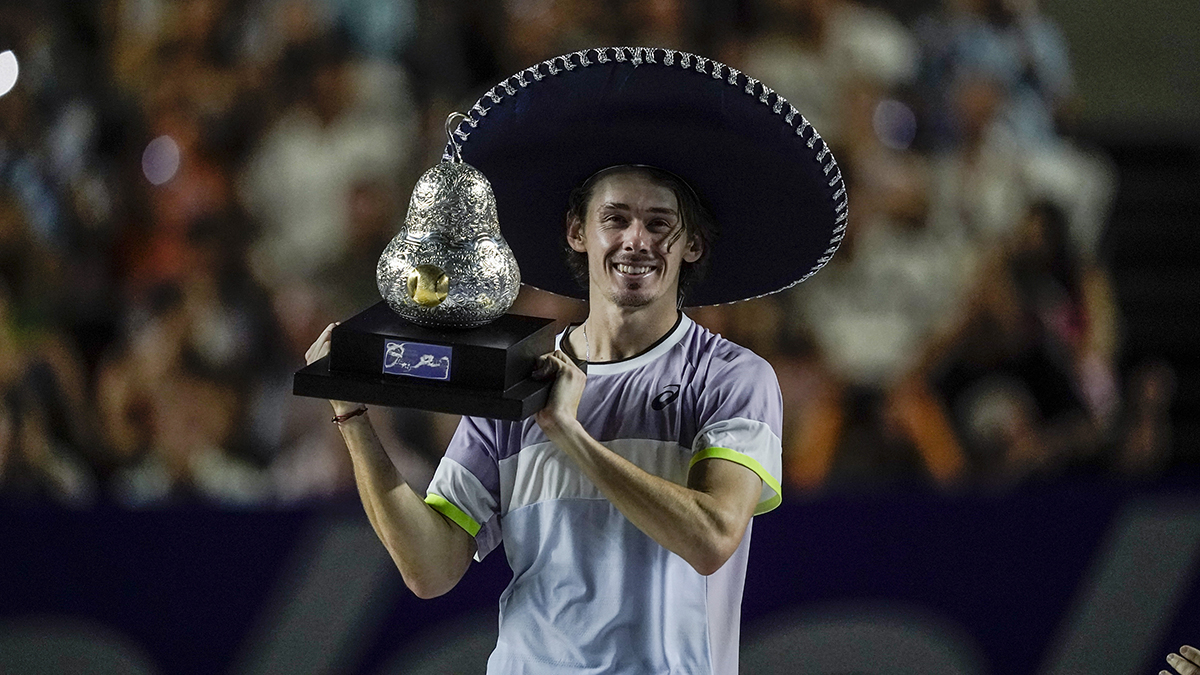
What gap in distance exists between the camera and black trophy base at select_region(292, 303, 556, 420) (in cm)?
205

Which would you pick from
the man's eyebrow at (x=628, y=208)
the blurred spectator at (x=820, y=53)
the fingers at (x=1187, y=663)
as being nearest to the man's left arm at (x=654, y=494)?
the man's eyebrow at (x=628, y=208)

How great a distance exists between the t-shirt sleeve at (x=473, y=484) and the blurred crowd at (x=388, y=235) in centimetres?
224

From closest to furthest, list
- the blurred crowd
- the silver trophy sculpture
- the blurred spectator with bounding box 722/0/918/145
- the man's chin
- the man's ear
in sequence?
the silver trophy sculpture → the man's chin → the man's ear → the blurred crowd → the blurred spectator with bounding box 722/0/918/145

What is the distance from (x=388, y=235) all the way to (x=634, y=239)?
2.88 m

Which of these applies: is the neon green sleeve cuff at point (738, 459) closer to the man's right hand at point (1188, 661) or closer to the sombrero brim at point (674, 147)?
the sombrero brim at point (674, 147)

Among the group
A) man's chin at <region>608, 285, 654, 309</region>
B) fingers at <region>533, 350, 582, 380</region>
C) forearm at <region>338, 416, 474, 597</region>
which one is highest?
man's chin at <region>608, 285, 654, 309</region>

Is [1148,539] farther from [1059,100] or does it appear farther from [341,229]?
[341,229]

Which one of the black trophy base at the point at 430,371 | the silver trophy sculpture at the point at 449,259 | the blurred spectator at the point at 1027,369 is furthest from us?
the blurred spectator at the point at 1027,369

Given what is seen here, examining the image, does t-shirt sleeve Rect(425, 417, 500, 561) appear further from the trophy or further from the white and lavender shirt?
the trophy

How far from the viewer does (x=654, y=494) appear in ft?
6.82

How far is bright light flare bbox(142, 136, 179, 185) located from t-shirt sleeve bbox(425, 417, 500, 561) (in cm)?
299

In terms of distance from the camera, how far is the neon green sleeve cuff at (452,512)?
93.1 inches

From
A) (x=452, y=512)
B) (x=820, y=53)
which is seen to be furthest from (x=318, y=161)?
(x=452, y=512)

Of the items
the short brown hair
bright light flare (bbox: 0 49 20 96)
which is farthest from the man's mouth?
bright light flare (bbox: 0 49 20 96)
